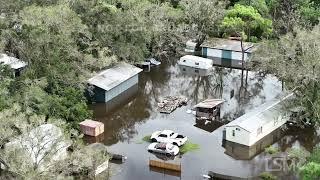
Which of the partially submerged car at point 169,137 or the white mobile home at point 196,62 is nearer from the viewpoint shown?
the partially submerged car at point 169,137

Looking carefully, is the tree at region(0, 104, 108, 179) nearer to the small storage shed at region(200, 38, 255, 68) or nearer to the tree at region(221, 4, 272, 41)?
the small storage shed at region(200, 38, 255, 68)

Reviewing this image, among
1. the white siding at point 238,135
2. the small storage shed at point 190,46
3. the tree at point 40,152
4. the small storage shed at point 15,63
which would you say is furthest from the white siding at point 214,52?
the tree at point 40,152

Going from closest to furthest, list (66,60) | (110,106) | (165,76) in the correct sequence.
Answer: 1. (66,60)
2. (110,106)
3. (165,76)

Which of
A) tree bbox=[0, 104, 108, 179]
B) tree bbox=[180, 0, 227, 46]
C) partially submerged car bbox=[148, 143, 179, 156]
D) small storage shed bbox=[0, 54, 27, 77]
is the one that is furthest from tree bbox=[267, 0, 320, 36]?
tree bbox=[0, 104, 108, 179]

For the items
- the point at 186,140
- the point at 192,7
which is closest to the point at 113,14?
the point at 192,7

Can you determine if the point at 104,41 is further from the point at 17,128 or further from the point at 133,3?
the point at 17,128

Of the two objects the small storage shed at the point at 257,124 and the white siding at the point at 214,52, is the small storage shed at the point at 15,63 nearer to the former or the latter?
the small storage shed at the point at 257,124
